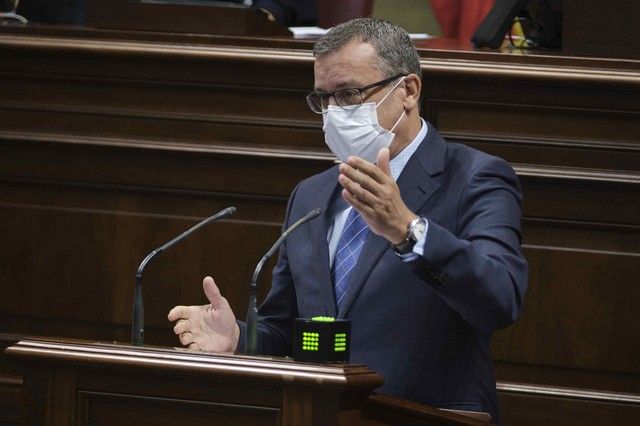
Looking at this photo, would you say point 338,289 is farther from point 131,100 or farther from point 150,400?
point 131,100

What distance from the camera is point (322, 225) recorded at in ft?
9.24

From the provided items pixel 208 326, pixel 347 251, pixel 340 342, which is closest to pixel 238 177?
pixel 347 251

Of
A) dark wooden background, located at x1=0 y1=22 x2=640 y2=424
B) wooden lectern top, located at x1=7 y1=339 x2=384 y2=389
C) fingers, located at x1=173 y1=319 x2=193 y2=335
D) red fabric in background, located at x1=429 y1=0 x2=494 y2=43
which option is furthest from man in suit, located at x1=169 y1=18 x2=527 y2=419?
red fabric in background, located at x1=429 y1=0 x2=494 y2=43

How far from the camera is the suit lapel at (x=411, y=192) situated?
8.84 ft

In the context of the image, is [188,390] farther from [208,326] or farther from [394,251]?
[394,251]

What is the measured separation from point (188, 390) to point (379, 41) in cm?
92

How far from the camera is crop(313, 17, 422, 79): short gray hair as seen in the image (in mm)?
2723

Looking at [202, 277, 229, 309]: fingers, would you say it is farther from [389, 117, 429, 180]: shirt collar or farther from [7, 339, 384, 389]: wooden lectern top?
[389, 117, 429, 180]: shirt collar

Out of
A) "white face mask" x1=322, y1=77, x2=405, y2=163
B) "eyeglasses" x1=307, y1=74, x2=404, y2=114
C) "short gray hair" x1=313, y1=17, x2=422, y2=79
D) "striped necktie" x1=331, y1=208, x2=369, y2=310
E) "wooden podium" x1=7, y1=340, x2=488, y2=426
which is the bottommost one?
"wooden podium" x1=7, y1=340, x2=488, y2=426

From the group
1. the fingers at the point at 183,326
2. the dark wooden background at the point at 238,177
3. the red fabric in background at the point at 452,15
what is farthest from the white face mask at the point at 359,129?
the red fabric in background at the point at 452,15

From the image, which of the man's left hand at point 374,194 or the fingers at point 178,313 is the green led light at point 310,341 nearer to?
the man's left hand at point 374,194

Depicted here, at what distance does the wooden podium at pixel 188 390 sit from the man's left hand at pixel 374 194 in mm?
273

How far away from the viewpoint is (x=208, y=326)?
2570mm

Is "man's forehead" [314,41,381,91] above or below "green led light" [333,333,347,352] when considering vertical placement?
above
